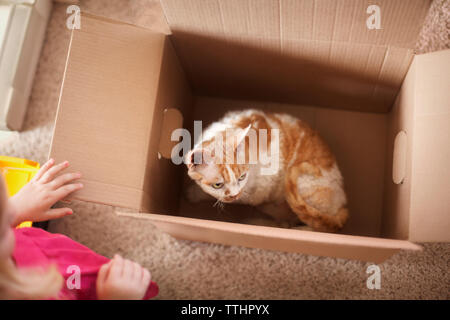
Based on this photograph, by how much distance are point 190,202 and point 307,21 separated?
0.73 m

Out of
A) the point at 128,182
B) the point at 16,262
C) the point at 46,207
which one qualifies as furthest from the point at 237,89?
the point at 16,262

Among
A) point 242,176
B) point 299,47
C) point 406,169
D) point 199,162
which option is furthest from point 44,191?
point 406,169

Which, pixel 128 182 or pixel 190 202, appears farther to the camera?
pixel 190 202

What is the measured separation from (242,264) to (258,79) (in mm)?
662

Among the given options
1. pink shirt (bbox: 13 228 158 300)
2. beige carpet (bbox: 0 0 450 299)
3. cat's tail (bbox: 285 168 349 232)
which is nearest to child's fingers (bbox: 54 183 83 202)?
pink shirt (bbox: 13 228 158 300)

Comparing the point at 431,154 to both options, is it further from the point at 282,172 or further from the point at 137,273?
the point at 137,273

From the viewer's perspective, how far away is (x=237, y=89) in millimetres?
1207

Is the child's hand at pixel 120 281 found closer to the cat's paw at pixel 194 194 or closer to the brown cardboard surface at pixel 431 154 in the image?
the cat's paw at pixel 194 194

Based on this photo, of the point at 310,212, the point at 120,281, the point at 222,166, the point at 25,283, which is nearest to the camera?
the point at 25,283

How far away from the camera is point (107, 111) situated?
85 centimetres

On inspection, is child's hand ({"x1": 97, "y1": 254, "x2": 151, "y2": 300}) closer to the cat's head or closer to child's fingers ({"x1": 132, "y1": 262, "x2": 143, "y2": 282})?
child's fingers ({"x1": 132, "y1": 262, "x2": 143, "y2": 282})

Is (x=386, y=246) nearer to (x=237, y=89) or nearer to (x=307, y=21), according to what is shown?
(x=307, y=21)

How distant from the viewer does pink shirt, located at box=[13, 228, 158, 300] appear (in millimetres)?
745

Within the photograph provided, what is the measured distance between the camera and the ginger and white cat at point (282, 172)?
0.90m
